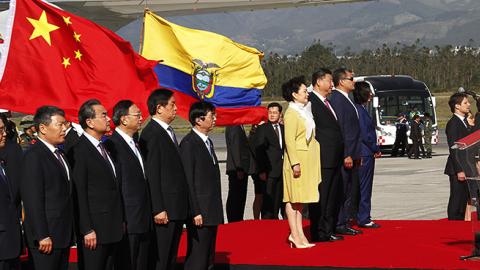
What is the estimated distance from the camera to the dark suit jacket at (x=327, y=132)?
39.0ft

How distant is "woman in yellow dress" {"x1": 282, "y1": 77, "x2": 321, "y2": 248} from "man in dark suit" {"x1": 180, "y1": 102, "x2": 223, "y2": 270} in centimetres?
149

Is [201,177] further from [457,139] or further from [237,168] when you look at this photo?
[237,168]

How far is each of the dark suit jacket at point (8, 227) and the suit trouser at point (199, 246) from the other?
2.23m

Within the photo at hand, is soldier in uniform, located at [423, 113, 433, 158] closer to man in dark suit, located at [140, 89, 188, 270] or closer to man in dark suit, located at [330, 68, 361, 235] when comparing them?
man in dark suit, located at [330, 68, 361, 235]

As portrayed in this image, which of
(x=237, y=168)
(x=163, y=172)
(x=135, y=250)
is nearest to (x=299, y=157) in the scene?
(x=163, y=172)

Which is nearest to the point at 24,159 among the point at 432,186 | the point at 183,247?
the point at 183,247

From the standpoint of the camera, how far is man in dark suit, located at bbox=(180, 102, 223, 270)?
9867mm

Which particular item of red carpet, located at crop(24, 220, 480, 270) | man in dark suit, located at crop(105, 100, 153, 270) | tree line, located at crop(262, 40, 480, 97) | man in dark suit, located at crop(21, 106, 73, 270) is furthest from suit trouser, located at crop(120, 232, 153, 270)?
tree line, located at crop(262, 40, 480, 97)

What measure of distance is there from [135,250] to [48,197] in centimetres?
126

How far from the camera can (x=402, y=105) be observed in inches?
1529

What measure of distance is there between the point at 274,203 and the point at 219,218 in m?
5.15

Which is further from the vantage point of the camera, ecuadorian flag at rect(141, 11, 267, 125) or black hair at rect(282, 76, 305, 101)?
ecuadorian flag at rect(141, 11, 267, 125)

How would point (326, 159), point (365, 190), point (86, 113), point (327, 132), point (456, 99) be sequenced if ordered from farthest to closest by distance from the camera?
point (456, 99) < point (365, 190) < point (327, 132) < point (326, 159) < point (86, 113)

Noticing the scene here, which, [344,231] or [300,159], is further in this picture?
[344,231]
